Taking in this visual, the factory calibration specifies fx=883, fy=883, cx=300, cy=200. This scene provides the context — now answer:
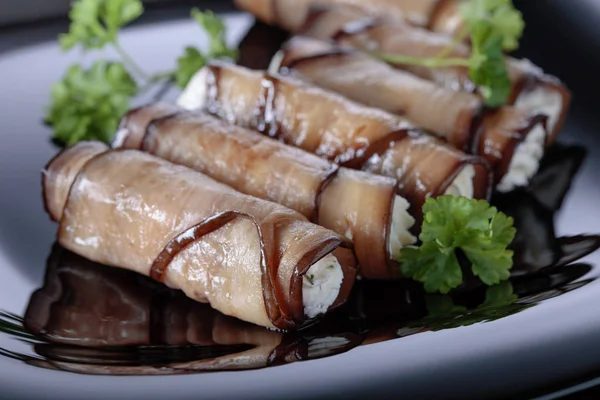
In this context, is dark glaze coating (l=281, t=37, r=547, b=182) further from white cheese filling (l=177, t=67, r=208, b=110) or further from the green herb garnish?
the green herb garnish

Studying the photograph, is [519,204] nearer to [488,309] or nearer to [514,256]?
[514,256]

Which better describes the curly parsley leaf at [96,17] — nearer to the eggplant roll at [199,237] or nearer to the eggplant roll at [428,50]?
the eggplant roll at [428,50]

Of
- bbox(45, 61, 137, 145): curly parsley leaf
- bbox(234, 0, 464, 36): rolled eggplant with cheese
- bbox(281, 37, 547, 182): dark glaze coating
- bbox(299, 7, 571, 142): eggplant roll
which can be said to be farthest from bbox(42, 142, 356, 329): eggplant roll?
bbox(234, 0, 464, 36): rolled eggplant with cheese

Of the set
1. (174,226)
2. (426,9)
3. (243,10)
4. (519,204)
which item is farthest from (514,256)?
(243,10)

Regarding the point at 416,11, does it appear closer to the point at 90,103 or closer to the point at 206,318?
the point at 90,103

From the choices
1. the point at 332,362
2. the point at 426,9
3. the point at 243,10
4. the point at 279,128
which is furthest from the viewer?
the point at 243,10

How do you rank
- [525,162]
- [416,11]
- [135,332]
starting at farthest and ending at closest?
[416,11] < [525,162] < [135,332]

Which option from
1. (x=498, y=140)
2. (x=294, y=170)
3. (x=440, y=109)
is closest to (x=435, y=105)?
(x=440, y=109)
